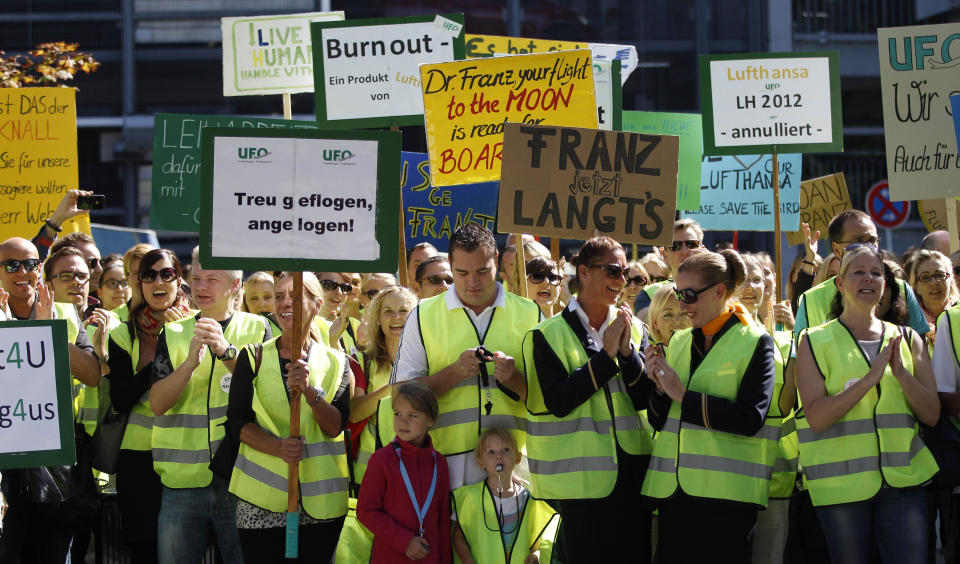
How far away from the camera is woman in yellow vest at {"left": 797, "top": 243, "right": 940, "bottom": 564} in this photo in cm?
501

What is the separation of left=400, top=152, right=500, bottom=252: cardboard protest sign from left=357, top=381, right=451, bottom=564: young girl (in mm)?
3578

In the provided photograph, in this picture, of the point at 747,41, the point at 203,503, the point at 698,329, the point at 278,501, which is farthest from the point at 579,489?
the point at 747,41

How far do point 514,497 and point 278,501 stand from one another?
106 cm

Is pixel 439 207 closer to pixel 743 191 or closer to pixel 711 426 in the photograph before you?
pixel 743 191

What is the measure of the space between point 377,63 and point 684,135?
3.33 m

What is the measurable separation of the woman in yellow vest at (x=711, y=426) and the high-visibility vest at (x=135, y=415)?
8.51 ft

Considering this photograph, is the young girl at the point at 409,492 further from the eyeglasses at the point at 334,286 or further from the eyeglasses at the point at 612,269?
the eyeglasses at the point at 334,286

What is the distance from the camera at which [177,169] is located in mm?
9016

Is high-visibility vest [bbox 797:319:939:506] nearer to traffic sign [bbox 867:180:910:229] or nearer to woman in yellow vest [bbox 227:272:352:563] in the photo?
woman in yellow vest [bbox 227:272:352:563]

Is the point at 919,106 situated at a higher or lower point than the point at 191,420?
higher

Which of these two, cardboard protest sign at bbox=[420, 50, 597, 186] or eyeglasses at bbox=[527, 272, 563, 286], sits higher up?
cardboard protest sign at bbox=[420, 50, 597, 186]

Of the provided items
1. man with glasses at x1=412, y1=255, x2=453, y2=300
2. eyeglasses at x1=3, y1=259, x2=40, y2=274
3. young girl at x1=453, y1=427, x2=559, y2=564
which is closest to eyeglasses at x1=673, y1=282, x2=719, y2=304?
young girl at x1=453, y1=427, x2=559, y2=564

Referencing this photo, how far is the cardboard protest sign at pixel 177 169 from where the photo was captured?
8.89 meters

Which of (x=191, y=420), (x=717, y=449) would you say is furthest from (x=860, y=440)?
(x=191, y=420)
